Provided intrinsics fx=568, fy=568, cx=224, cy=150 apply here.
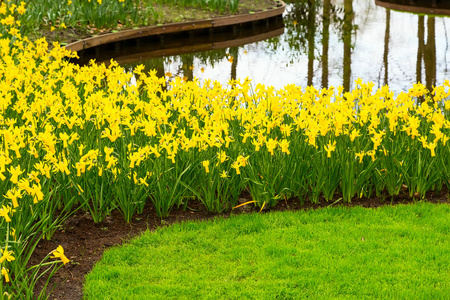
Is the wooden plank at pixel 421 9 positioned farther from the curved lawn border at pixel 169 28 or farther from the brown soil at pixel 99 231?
the brown soil at pixel 99 231

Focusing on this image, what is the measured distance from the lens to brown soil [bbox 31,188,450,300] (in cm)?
368

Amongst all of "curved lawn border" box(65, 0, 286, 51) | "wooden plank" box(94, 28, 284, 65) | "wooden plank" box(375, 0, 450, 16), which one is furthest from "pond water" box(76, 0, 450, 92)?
"curved lawn border" box(65, 0, 286, 51)

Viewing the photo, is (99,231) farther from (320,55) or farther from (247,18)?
(247,18)

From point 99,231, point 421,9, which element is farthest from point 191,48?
point 99,231

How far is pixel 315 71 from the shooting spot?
1171cm

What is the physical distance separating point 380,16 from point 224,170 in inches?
682

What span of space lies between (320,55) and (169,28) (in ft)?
12.8

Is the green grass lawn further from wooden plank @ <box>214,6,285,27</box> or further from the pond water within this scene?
wooden plank @ <box>214,6,285,27</box>

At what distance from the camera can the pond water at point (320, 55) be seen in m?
11.2

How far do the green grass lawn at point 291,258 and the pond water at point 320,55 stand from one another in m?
5.11

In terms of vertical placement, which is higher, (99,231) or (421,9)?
(421,9)

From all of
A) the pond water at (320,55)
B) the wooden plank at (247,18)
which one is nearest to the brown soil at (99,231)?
the pond water at (320,55)

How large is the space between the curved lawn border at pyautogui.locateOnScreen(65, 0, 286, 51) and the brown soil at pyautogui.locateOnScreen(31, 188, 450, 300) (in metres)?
7.54

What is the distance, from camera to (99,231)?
4.31 m
